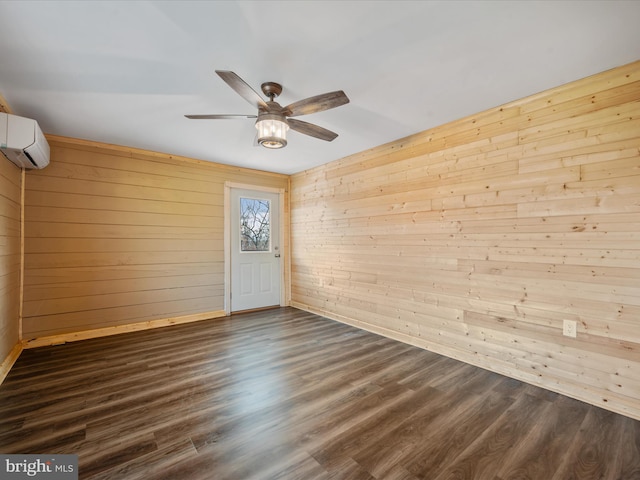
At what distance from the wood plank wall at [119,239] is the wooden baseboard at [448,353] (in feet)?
5.90

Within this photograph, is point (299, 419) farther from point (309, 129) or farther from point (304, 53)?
point (304, 53)

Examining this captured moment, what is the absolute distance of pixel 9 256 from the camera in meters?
2.73

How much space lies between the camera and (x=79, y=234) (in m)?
3.52

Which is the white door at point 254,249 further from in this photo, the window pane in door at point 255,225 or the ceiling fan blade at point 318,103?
the ceiling fan blade at point 318,103

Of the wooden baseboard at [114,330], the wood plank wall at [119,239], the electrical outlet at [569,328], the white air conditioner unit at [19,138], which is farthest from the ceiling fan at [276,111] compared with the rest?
the wooden baseboard at [114,330]

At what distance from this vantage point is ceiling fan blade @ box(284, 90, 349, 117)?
1.90 m

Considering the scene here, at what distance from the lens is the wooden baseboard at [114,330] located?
327cm

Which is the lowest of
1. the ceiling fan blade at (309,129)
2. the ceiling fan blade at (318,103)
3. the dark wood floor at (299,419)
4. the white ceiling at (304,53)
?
the dark wood floor at (299,419)

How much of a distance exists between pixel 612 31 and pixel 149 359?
14.4 feet

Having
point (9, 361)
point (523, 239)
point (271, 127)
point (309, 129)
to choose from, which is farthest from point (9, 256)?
point (523, 239)

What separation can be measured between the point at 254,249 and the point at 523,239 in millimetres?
3812

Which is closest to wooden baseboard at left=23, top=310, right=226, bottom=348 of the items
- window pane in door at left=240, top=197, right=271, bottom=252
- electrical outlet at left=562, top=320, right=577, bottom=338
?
window pane in door at left=240, top=197, right=271, bottom=252

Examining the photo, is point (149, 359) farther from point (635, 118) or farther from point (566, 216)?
point (635, 118)

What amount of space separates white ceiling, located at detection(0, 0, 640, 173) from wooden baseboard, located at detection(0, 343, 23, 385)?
2.31 metres
